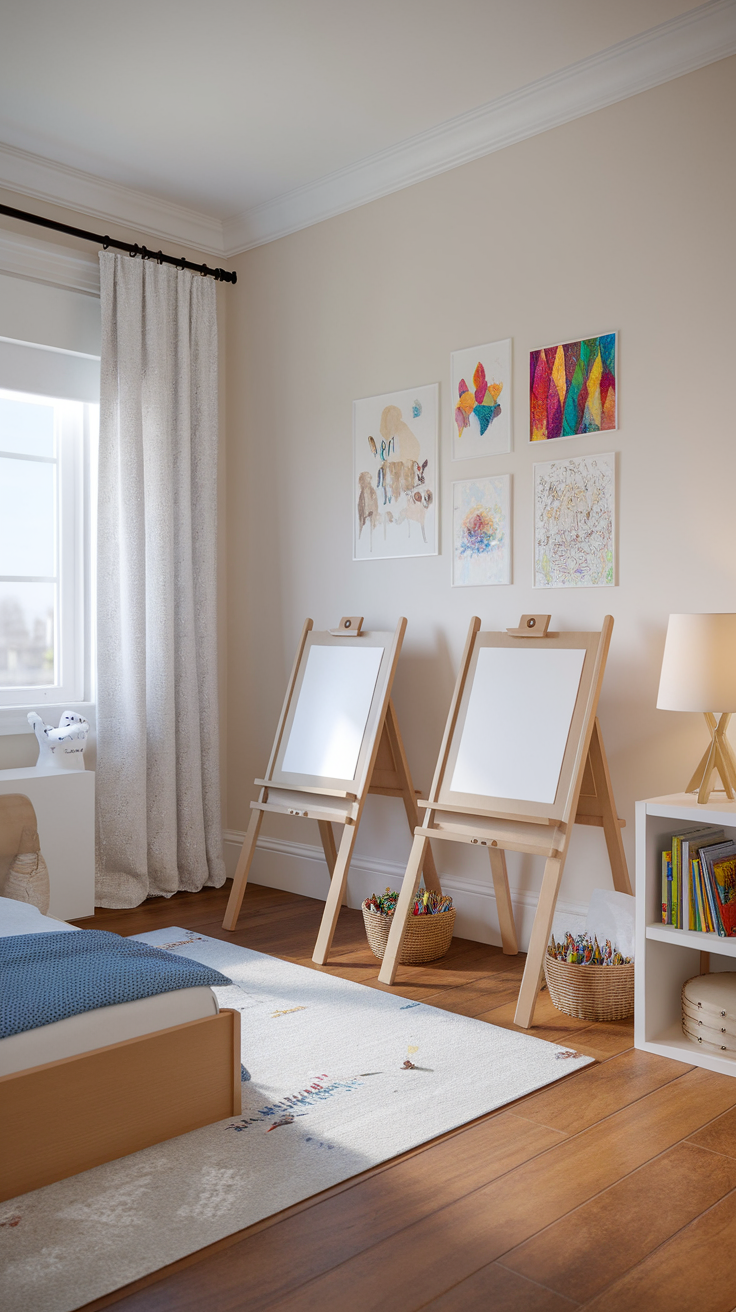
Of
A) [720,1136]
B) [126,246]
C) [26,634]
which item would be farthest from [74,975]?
[126,246]

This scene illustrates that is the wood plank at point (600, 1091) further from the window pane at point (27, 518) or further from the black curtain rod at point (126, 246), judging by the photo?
the black curtain rod at point (126, 246)

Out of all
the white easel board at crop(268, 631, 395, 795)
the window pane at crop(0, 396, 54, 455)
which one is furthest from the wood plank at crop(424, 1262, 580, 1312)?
the window pane at crop(0, 396, 54, 455)

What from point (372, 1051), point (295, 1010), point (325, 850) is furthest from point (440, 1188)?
point (325, 850)

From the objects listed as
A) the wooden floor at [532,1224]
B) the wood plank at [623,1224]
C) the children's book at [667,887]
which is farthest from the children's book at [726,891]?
the wood plank at [623,1224]

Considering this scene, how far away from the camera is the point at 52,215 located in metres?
4.01

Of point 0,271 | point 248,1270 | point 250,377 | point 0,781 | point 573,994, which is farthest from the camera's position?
point 250,377

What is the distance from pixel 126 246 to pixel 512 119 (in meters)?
1.67

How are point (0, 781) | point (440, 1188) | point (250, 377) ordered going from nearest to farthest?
point (440, 1188) < point (0, 781) < point (250, 377)

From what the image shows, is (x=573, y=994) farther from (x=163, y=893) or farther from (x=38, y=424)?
(x=38, y=424)

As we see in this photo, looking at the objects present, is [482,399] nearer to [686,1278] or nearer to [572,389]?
[572,389]

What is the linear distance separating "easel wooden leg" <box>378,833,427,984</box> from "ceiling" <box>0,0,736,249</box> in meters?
2.51

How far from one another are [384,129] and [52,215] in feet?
4.55

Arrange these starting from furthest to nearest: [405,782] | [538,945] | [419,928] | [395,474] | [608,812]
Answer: [395,474]
[405,782]
[419,928]
[608,812]
[538,945]

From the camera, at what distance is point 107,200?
4.14 m
